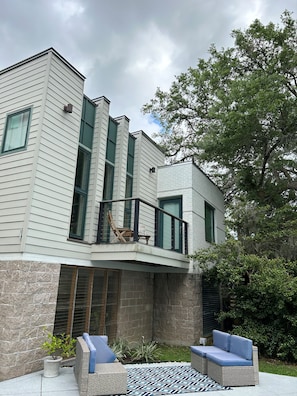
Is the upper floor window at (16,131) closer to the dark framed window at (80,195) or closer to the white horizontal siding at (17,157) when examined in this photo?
the white horizontal siding at (17,157)

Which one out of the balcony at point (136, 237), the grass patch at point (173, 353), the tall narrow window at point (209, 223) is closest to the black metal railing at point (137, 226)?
the balcony at point (136, 237)

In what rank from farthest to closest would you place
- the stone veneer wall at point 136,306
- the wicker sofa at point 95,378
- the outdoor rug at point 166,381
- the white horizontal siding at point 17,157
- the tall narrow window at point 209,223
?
the tall narrow window at point 209,223 → the stone veneer wall at point 136,306 → the white horizontal siding at point 17,157 → the outdoor rug at point 166,381 → the wicker sofa at point 95,378

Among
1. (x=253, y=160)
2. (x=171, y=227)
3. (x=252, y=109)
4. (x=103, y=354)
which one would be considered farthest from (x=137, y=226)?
(x=253, y=160)

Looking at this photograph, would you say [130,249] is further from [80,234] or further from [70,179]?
[70,179]

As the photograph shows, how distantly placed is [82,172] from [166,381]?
5.07 m

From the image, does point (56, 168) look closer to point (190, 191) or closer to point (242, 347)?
point (190, 191)

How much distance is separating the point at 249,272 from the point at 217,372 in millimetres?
3996

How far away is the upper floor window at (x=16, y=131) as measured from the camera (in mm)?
6340

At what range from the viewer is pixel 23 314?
507 centimetres

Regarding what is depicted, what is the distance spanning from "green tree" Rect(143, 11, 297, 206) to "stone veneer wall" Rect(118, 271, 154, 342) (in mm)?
5957

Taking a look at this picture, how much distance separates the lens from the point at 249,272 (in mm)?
8664

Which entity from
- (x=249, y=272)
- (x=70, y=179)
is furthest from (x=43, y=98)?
(x=249, y=272)

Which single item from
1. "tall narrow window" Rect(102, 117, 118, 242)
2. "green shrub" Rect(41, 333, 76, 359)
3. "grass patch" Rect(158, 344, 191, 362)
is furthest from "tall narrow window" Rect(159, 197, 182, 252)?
"green shrub" Rect(41, 333, 76, 359)

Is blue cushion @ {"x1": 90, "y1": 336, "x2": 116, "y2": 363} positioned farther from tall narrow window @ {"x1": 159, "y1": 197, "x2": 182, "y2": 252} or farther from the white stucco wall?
the white stucco wall
